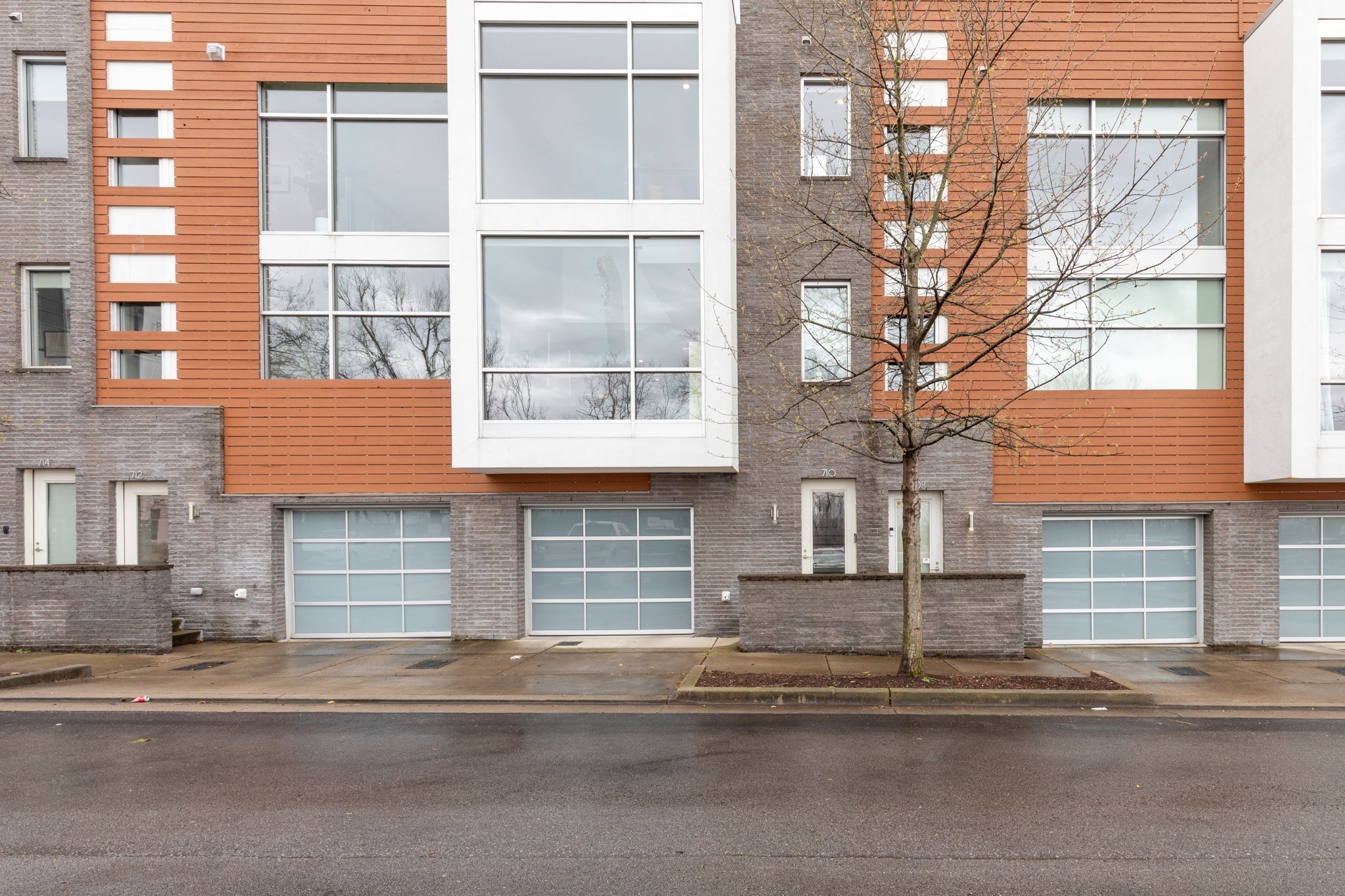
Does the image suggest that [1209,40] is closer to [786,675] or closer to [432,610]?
[786,675]

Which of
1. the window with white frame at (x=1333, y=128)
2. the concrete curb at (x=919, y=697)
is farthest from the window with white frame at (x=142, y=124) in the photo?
the window with white frame at (x=1333, y=128)

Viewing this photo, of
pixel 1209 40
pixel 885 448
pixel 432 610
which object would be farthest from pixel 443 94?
pixel 1209 40

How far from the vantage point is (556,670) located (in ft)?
31.6

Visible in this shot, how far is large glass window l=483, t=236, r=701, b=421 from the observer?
1083 cm

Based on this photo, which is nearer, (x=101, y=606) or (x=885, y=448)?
(x=101, y=606)

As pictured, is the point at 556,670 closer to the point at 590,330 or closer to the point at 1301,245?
the point at 590,330

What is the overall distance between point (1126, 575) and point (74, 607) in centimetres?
1695

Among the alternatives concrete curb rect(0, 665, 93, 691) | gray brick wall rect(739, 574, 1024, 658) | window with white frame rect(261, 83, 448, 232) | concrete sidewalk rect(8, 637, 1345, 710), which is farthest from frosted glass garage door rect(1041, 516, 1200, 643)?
concrete curb rect(0, 665, 93, 691)

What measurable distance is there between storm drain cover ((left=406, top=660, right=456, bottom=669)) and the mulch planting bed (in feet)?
12.6

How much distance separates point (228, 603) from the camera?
1194cm

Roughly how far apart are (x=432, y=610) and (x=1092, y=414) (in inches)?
461

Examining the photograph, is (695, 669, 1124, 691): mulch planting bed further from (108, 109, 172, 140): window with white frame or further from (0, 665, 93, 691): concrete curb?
(108, 109, 172, 140): window with white frame

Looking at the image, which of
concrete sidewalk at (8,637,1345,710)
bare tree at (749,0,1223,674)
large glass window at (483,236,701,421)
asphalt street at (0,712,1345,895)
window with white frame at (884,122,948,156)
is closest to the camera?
asphalt street at (0,712,1345,895)

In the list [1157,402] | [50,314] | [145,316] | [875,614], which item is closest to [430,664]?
[875,614]
